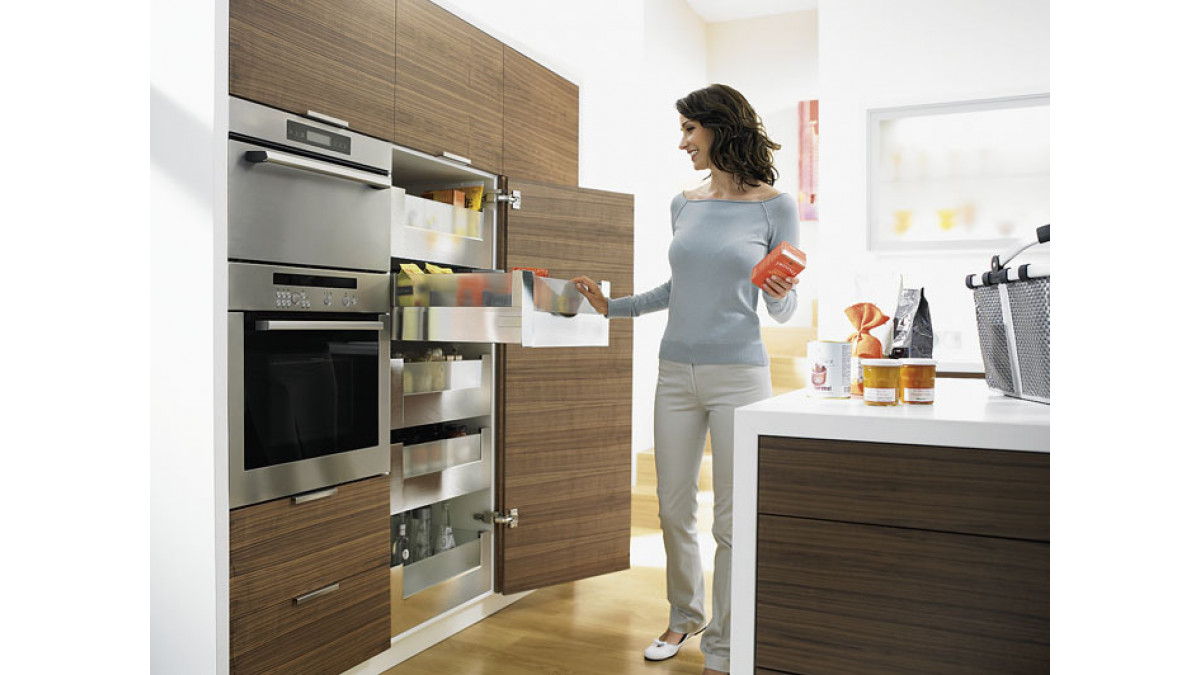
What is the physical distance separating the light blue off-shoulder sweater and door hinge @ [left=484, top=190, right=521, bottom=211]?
2.31ft

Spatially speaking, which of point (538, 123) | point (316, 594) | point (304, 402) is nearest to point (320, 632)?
point (316, 594)

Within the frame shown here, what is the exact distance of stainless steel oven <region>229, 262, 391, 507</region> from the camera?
1.79m

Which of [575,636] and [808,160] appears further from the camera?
[808,160]

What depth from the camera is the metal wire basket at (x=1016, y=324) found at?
4.36 ft

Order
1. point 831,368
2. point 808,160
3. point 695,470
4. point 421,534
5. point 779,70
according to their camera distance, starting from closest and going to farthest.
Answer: point 831,368 → point 695,470 → point 421,534 → point 779,70 → point 808,160

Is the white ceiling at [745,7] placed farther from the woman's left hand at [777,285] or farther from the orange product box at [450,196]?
the woman's left hand at [777,285]

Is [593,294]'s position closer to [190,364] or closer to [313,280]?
[313,280]

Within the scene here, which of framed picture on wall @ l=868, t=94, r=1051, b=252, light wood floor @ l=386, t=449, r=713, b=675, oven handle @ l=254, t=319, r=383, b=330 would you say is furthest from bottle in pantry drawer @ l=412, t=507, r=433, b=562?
framed picture on wall @ l=868, t=94, r=1051, b=252

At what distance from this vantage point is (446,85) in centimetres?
247

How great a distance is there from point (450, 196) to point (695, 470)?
1.28 meters

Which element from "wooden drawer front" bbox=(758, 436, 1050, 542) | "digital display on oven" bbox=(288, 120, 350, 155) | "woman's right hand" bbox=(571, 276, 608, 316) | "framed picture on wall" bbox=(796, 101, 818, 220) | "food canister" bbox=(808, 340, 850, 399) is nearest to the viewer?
"wooden drawer front" bbox=(758, 436, 1050, 542)

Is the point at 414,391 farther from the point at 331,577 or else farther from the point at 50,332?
the point at 50,332

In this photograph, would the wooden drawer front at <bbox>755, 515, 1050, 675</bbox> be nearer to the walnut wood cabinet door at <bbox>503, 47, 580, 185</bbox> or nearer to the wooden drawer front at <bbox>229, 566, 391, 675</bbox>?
the wooden drawer front at <bbox>229, 566, 391, 675</bbox>

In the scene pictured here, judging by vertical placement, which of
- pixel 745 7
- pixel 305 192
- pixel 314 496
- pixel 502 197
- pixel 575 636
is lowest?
pixel 575 636
